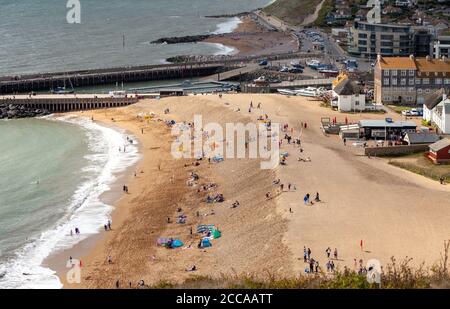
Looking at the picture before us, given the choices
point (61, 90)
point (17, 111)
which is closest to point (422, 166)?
point (17, 111)

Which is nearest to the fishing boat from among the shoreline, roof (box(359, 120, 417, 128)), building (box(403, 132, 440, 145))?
the shoreline

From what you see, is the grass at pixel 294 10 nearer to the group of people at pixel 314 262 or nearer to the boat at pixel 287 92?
the boat at pixel 287 92

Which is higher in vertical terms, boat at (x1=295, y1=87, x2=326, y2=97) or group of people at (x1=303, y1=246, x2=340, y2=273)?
boat at (x1=295, y1=87, x2=326, y2=97)

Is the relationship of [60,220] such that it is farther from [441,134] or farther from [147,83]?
[147,83]

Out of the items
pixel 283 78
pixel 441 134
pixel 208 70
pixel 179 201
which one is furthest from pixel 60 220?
pixel 208 70

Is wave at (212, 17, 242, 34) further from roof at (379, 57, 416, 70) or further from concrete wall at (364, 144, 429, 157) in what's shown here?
concrete wall at (364, 144, 429, 157)
